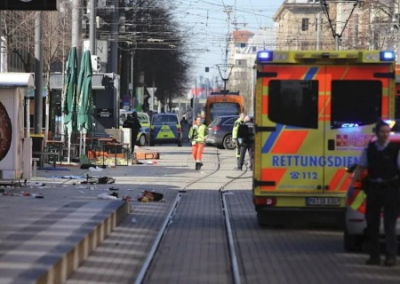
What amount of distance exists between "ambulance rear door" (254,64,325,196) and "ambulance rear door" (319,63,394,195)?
131 millimetres

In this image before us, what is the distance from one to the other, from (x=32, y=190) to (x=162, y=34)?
49.2 metres

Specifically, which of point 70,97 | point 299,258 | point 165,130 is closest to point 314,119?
point 299,258

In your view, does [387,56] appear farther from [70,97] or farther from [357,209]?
[70,97]

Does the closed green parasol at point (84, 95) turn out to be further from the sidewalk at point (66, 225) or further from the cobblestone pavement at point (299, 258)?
the cobblestone pavement at point (299, 258)

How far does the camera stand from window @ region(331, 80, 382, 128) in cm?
1588

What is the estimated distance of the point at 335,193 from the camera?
15812mm

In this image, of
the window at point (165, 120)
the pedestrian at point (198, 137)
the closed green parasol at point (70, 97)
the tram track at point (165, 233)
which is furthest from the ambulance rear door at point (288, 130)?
the window at point (165, 120)

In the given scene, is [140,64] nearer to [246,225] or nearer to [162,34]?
[162,34]

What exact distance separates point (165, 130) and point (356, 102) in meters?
42.1

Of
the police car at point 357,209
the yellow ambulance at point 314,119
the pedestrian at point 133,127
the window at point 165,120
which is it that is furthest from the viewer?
the window at point 165,120

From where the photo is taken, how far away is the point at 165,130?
5781 centimetres

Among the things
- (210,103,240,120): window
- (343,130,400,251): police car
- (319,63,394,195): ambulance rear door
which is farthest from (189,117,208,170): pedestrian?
(210,103,240,120): window

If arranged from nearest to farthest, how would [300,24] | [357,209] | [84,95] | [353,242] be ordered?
[357,209], [353,242], [84,95], [300,24]

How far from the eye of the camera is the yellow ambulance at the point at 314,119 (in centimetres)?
1580
